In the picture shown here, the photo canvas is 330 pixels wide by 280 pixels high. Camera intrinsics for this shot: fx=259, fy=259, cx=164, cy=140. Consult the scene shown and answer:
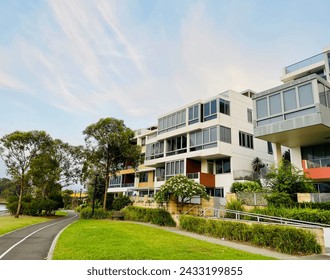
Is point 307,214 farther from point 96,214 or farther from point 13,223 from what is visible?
point 13,223

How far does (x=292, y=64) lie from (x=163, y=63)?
1927 cm

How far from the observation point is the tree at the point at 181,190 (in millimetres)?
19828

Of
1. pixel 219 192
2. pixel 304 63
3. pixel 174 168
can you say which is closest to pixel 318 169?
pixel 219 192

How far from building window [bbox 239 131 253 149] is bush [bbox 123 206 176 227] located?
13.9 meters

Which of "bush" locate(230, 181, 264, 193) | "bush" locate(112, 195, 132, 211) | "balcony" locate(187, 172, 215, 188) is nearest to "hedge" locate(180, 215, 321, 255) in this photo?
"bush" locate(230, 181, 264, 193)

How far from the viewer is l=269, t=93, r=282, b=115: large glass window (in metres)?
21.5

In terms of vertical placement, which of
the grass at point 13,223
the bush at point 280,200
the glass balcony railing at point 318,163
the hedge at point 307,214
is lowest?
the grass at point 13,223

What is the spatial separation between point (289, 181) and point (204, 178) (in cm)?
1091

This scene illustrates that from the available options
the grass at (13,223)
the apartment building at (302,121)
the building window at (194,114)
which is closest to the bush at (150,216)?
the grass at (13,223)

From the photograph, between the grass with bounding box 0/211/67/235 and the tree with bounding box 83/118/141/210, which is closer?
the grass with bounding box 0/211/67/235

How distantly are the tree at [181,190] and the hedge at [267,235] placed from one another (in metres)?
Answer: 3.82

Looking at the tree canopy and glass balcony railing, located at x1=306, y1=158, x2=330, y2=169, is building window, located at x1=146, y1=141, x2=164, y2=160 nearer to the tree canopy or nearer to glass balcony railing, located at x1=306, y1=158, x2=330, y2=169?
the tree canopy

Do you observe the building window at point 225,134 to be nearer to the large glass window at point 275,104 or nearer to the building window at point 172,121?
the building window at point 172,121

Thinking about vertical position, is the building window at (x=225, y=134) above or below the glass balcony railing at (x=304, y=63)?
below
